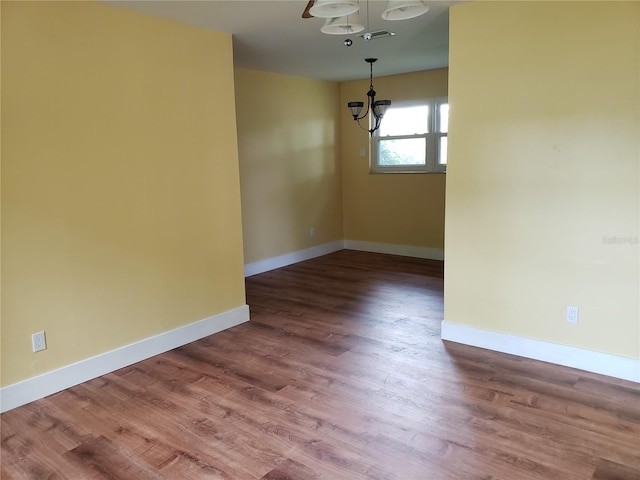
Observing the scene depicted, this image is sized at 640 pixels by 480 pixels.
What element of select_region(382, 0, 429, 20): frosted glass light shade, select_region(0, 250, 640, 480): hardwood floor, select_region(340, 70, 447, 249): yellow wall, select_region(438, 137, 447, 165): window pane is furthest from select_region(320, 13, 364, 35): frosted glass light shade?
select_region(438, 137, 447, 165): window pane

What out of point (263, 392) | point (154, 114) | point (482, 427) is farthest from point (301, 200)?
point (482, 427)

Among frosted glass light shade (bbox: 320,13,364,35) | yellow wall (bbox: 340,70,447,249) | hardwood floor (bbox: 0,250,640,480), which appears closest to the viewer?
hardwood floor (bbox: 0,250,640,480)

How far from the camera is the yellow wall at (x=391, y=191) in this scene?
586 centimetres

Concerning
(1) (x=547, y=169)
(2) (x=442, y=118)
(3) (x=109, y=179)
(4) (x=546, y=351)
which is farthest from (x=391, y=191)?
(3) (x=109, y=179)

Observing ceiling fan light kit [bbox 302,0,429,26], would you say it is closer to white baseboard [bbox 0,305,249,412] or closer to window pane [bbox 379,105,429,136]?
white baseboard [bbox 0,305,249,412]

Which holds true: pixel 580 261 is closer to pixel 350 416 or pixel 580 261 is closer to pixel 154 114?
pixel 350 416

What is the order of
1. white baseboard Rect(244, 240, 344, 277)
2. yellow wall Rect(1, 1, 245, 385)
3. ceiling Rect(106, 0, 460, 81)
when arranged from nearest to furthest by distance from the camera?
yellow wall Rect(1, 1, 245, 385) < ceiling Rect(106, 0, 460, 81) < white baseboard Rect(244, 240, 344, 277)

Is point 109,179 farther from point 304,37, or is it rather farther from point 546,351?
point 546,351

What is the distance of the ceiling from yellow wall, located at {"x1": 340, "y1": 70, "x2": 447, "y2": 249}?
0.35 m

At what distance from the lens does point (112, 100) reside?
2934 mm

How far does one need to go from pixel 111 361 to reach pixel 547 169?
311cm

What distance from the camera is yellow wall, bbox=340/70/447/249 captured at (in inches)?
231

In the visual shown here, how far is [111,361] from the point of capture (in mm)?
3057

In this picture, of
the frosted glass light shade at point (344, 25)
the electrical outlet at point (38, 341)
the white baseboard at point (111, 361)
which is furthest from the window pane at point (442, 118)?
the electrical outlet at point (38, 341)
